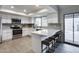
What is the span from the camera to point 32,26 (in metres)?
5.86

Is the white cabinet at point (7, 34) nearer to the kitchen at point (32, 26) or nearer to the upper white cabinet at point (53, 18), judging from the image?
the kitchen at point (32, 26)

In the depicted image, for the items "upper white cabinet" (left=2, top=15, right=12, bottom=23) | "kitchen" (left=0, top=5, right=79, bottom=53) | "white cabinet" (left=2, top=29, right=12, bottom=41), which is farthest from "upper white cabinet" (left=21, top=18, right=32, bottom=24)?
"white cabinet" (left=2, top=29, right=12, bottom=41)

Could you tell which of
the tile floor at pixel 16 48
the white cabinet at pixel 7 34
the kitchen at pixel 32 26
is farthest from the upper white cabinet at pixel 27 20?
the tile floor at pixel 16 48

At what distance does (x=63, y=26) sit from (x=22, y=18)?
3482 mm

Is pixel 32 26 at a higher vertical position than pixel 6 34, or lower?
higher

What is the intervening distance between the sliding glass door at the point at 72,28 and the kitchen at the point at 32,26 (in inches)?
10.8

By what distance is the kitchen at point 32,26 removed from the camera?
342 centimetres

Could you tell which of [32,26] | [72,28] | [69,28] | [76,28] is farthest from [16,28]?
[76,28]

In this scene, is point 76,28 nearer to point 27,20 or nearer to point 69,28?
point 69,28

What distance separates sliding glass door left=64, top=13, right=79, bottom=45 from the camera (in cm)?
399

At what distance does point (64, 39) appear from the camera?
14.4ft

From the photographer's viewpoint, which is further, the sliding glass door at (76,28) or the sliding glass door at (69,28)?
the sliding glass door at (69,28)

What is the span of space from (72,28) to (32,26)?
281 centimetres
